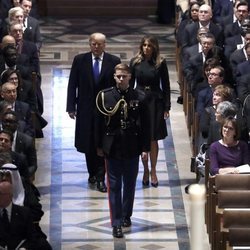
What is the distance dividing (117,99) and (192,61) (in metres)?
3.22

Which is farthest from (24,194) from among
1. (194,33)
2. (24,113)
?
(194,33)

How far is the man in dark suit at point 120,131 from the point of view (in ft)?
29.7

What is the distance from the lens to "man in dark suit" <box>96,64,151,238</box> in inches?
356

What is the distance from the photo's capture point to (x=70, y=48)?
57.3 feet

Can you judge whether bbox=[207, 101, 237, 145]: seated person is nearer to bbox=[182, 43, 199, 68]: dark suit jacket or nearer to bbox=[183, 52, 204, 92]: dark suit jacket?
bbox=[183, 52, 204, 92]: dark suit jacket

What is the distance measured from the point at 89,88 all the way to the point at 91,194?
1125 millimetres

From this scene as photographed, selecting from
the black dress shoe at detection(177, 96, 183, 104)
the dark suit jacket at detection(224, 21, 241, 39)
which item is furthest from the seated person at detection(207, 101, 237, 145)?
the black dress shoe at detection(177, 96, 183, 104)

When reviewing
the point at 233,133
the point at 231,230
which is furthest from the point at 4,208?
the point at 233,133

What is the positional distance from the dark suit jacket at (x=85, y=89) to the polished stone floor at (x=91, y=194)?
0.60 meters

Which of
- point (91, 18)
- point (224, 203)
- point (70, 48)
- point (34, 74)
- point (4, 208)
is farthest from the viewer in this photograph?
point (91, 18)

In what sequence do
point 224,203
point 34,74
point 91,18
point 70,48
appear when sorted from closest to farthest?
point 224,203, point 34,74, point 70,48, point 91,18

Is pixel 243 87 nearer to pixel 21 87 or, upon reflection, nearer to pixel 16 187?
pixel 21 87

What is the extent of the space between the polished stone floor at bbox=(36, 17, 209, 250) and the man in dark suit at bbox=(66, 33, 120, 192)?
0.36 meters

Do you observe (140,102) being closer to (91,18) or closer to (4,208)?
(4,208)
